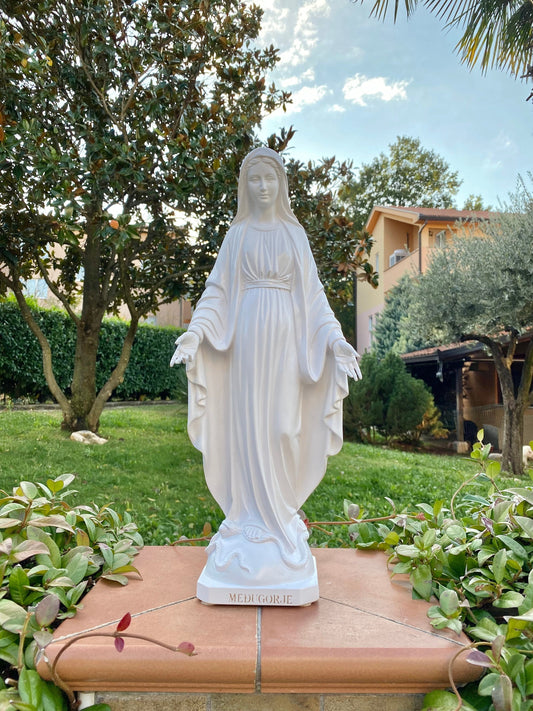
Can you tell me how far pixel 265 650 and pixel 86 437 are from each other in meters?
6.28

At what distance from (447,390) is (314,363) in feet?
47.3

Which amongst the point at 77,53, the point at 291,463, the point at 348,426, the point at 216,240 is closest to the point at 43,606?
the point at 291,463

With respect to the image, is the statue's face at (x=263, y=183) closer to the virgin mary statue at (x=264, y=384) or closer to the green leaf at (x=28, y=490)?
the virgin mary statue at (x=264, y=384)

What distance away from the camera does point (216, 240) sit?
7.08m

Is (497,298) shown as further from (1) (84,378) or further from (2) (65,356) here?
(2) (65,356)

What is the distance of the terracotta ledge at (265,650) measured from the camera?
1812 millimetres

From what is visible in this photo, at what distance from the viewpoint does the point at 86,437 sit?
7562mm

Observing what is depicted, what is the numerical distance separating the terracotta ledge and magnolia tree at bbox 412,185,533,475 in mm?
8137

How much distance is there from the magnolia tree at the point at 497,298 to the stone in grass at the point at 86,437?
6858mm

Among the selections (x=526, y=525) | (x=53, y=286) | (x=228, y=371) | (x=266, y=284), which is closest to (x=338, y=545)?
(x=526, y=525)

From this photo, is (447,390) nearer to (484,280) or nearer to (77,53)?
(484,280)

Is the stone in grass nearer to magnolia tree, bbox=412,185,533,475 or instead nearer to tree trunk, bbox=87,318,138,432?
tree trunk, bbox=87,318,138,432

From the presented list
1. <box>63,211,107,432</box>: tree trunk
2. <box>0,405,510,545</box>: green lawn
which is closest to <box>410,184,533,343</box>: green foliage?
<box>0,405,510,545</box>: green lawn

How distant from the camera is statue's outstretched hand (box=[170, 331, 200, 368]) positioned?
2387 mm
